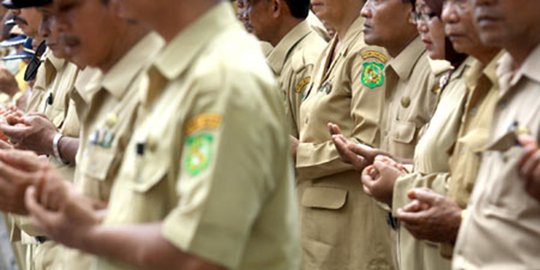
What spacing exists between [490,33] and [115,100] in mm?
1218

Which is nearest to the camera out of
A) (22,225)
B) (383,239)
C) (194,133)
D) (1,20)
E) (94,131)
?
(194,133)

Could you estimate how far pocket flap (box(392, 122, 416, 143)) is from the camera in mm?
5730

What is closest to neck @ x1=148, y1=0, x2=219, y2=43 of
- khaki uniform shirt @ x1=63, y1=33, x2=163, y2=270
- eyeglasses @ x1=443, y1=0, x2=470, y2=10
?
khaki uniform shirt @ x1=63, y1=33, x2=163, y2=270

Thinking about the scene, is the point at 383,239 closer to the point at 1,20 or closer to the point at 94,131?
the point at 94,131

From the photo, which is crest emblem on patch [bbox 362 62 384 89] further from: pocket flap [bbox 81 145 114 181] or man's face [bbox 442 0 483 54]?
pocket flap [bbox 81 145 114 181]

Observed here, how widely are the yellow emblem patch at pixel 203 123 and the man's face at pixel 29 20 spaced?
4.31m

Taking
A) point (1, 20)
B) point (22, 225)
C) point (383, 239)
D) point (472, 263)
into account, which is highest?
point (472, 263)

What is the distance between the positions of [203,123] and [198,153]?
3.0 inches

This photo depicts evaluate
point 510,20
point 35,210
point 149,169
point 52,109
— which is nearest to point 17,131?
point 52,109

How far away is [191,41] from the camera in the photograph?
135 inches

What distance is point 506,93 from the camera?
13.1 feet

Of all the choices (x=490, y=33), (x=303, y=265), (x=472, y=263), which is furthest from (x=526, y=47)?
(x=303, y=265)

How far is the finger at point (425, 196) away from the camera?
4.59 metres

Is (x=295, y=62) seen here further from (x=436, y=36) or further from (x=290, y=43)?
(x=436, y=36)
